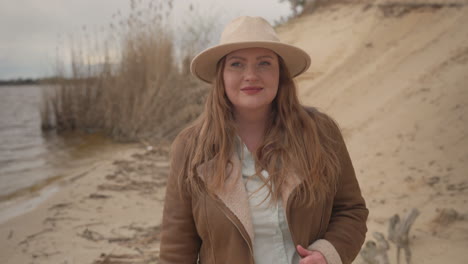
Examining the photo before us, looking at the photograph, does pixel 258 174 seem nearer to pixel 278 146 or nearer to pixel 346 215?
pixel 278 146

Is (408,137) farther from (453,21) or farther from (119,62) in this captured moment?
(119,62)

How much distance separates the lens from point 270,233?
167 centimetres

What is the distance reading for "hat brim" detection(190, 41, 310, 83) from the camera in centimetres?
172

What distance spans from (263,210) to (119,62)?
7803mm

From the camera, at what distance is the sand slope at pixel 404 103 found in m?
3.24

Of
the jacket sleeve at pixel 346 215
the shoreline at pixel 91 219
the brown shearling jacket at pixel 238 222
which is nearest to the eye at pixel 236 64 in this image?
the brown shearling jacket at pixel 238 222

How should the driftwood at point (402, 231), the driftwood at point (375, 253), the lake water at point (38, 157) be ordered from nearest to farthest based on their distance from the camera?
1. the driftwood at point (375, 253)
2. the driftwood at point (402, 231)
3. the lake water at point (38, 157)

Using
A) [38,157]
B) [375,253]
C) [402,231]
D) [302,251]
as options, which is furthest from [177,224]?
[38,157]

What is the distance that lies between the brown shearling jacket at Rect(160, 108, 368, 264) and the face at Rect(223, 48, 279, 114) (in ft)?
0.77

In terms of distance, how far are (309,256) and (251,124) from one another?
0.59 meters

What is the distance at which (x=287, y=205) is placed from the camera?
1640 mm

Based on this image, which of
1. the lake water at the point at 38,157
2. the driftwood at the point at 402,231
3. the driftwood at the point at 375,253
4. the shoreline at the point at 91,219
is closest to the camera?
the driftwood at the point at 375,253

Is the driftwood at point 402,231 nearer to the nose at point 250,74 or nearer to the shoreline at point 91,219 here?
the nose at point 250,74

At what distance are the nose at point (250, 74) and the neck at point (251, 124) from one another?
0.18 meters
